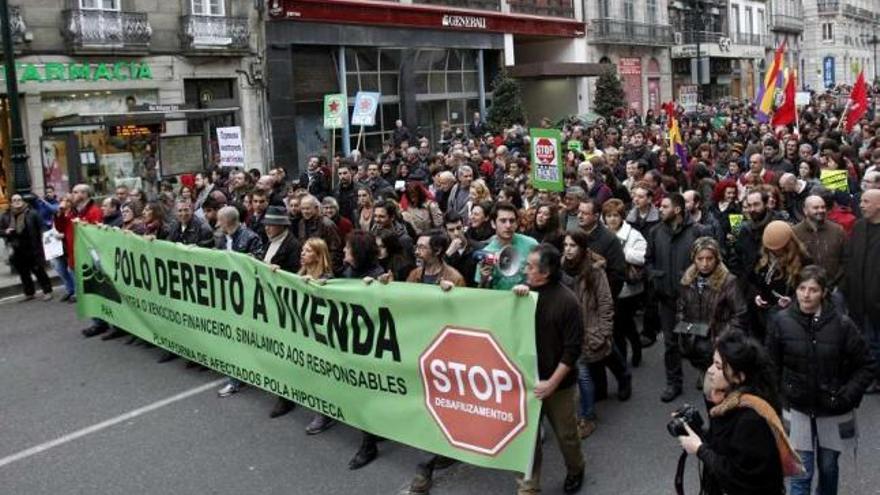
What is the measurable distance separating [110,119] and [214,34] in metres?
6.75

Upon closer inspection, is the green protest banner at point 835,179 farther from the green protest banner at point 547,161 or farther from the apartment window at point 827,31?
the apartment window at point 827,31

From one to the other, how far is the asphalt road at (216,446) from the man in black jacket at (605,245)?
96 cm

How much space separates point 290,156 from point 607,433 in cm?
2011

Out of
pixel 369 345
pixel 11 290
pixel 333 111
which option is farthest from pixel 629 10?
pixel 369 345

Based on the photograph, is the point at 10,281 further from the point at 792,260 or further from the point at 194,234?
the point at 792,260

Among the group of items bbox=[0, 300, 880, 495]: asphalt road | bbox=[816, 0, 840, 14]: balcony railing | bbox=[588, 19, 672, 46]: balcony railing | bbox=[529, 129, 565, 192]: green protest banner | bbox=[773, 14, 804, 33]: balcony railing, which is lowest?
bbox=[0, 300, 880, 495]: asphalt road

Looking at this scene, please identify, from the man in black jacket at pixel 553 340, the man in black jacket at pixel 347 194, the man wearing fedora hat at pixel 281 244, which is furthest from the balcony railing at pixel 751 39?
the man in black jacket at pixel 553 340

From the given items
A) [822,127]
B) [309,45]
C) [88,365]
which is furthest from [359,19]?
[88,365]

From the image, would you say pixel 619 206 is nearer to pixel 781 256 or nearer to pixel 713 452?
pixel 781 256

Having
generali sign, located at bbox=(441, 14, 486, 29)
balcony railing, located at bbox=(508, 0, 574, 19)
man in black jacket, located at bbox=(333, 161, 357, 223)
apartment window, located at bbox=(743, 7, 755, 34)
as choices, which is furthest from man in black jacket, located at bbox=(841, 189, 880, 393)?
apartment window, located at bbox=(743, 7, 755, 34)

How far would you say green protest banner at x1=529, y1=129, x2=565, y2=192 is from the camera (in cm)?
1052

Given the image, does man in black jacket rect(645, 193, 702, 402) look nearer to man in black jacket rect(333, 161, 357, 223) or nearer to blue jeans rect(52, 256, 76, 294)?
man in black jacket rect(333, 161, 357, 223)

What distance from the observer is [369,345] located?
235 inches

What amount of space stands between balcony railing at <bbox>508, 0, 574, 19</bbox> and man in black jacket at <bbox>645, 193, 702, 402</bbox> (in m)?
28.4
